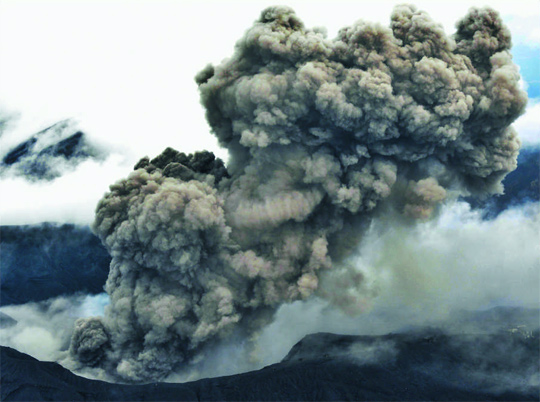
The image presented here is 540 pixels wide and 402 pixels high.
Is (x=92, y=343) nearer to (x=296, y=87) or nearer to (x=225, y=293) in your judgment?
(x=225, y=293)

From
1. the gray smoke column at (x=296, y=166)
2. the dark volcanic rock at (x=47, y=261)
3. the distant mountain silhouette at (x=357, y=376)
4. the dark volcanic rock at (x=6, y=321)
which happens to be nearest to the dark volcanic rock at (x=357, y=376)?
the distant mountain silhouette at (x=357, y=376)

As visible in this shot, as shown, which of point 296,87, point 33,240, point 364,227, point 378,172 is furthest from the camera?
point 33,240

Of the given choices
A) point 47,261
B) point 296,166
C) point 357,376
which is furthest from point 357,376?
point 47,261

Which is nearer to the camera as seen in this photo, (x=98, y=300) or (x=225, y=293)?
(x=225, y=293)

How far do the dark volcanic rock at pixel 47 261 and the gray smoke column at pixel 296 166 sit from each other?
4130cm

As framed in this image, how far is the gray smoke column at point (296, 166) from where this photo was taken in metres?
21.1

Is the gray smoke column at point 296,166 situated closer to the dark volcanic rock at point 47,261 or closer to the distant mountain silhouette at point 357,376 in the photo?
the distant mountain silhouette at point 357,376

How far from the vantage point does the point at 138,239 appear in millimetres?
22875

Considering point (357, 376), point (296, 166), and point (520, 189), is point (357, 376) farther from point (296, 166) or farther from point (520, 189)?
point (520, 189)

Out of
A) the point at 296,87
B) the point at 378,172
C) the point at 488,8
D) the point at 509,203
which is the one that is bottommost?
the point at 378,172

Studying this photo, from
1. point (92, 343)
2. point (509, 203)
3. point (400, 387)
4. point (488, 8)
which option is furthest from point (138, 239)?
point (509, 203)

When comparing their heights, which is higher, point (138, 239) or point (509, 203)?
point (509, 203)

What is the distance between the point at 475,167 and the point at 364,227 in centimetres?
594

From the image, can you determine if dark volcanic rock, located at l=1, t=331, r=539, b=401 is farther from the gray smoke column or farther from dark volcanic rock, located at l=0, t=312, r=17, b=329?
dark volcanic rock, located at l=0, t=312, r=17, b=329
